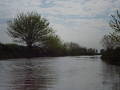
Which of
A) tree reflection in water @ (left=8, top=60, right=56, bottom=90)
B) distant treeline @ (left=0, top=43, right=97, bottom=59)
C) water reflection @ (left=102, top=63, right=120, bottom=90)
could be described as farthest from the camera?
distant treeline @ (left=0, top=43, right=97, bottom=59)

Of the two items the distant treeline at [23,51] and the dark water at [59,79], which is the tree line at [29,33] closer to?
the distant treeline at [23,51]

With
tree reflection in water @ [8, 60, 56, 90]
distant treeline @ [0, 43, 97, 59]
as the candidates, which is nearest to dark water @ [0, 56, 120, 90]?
tree reflection in water @ [8, 60, 56, 90]

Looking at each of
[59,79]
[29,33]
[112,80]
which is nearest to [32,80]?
[59,79]

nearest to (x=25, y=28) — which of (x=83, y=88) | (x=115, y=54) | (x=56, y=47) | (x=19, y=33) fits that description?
(x=19, y=33)

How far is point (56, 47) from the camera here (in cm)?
8144

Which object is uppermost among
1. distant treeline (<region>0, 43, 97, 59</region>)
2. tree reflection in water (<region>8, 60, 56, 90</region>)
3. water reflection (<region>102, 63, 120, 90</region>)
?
distant treeline (<region>0, 43, 97, 59</region>)

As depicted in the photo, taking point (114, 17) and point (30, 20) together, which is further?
point (30, 20)

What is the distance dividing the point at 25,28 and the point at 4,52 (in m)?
9.80

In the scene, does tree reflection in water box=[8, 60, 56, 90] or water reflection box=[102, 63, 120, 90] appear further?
water reflection box=[102, 63, 120, 90]

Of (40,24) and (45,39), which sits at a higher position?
(40,24)

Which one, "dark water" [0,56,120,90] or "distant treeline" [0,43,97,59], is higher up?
"distant treeline" [0,43,97,59]

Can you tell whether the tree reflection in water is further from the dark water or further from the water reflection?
the water reflection

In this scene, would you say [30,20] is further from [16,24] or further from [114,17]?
[114,17]

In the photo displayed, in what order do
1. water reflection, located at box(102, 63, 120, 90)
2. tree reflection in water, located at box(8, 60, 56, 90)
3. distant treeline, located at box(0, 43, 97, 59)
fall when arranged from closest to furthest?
tree reflection in water, located at box(8, 60, 56, 90), water reflection, located at box(102, 63, 120, 90), distant treeline, located at box(0, 43, 97, 59)
